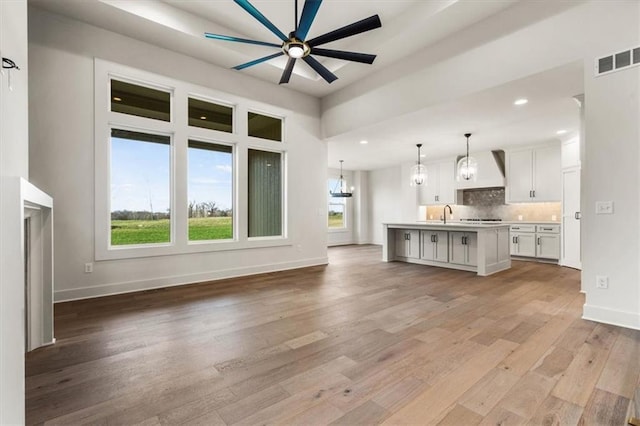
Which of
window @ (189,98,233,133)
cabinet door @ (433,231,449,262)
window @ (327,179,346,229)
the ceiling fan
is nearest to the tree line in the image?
window @ (189,98,233,133)

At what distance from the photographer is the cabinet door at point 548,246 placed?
673 cm

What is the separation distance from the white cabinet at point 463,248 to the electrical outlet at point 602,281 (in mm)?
2589

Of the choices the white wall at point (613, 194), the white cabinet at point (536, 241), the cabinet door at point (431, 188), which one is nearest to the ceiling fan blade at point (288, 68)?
the white wall at point (613, 194)

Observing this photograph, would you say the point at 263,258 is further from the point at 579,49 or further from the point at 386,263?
the point at 579,49

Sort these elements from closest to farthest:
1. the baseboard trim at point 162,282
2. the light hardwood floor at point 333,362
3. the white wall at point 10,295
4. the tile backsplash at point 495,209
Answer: the white wall at point 10,295 < the light hardwood floor at point 333,362 < the baseboard trim at point 162,282 < the tile backsplash at point 495,209

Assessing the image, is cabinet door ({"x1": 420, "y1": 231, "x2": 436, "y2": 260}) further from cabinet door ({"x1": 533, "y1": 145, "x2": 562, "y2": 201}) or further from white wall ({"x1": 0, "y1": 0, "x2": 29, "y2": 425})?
white wall ({"x1": 0, "y1": 0, "x2": 29, "y2": 425})

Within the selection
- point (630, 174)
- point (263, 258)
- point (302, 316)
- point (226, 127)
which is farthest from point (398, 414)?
point (226, 127)

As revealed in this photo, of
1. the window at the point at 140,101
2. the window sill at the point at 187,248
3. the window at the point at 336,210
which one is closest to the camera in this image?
the window sill at the point at 187,248

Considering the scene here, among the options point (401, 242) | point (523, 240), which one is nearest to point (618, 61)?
point (401, 242)

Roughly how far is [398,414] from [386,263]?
5157 mm

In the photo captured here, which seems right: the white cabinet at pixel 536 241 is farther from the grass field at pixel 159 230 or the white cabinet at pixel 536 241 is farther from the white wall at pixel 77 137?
the white wall at pixel 77 137

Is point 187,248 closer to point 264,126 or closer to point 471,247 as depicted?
point 264,126

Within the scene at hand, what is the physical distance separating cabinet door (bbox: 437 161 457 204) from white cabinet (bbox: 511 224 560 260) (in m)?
1.85

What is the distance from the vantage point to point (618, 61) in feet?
9.68
